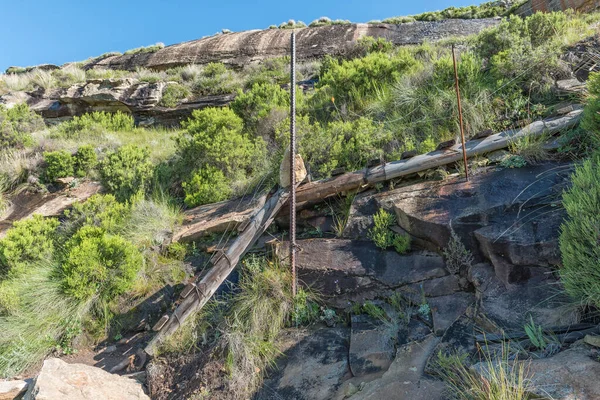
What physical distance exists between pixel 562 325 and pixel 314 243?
3.16 meters

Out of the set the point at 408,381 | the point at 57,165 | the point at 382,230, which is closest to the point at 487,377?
the point at 408,381

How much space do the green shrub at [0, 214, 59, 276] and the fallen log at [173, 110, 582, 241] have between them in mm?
2601

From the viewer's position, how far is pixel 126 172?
9430 mm

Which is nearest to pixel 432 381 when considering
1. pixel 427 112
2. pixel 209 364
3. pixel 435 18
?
pixel 209 364

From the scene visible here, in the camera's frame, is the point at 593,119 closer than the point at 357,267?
Yes

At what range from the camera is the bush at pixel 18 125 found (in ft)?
42.7

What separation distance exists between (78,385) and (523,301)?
15.2ft

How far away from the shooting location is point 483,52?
9.73 metres

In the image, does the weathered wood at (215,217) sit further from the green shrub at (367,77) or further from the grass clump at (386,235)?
the green shrub at (367,77)

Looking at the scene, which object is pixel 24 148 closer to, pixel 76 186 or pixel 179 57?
pixel 76 186

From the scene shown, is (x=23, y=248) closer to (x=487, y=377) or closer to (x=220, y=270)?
(x=220, y=270)

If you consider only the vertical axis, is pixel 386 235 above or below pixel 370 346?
above

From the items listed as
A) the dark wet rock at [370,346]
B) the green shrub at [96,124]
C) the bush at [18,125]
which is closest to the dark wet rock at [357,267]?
the dark wet rock at [370,346]

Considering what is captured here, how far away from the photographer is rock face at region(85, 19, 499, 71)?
18.5 meters
